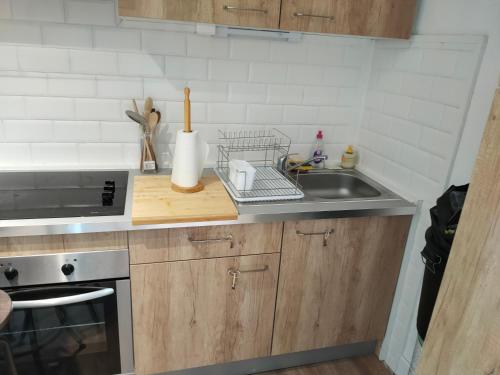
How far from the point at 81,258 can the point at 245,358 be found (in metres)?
0.88

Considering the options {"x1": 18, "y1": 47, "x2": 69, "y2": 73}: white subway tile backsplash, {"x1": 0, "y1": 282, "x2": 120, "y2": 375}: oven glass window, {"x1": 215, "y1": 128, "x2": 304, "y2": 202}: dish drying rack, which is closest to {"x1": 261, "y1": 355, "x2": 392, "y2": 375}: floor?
{"x1": 0, "y1": 282, "x2": 120, "y2": 375}: oven glass window

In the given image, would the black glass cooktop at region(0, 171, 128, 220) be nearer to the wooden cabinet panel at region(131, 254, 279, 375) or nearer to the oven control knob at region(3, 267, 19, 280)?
Result: the oven control knob at region(3, 267, 19, 280)

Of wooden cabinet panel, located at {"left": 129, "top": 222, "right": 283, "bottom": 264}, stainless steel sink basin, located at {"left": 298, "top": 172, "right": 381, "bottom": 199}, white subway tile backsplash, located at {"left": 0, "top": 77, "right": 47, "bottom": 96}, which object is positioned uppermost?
white subway tile backsplash, located at {"left": 0, "top": 77, "right": 47, "bottom": 96}

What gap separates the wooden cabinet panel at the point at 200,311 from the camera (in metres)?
1.54

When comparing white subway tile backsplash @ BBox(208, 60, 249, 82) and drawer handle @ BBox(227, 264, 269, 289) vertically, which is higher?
white subway tile backsplash @ BBox(208, 60, 249, 82)

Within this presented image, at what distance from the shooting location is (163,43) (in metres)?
1.75

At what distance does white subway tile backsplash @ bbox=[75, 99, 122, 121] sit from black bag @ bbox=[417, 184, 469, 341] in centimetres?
139

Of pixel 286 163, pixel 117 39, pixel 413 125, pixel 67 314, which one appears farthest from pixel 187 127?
pixel 413 125

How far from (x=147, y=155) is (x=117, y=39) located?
515 millimetres

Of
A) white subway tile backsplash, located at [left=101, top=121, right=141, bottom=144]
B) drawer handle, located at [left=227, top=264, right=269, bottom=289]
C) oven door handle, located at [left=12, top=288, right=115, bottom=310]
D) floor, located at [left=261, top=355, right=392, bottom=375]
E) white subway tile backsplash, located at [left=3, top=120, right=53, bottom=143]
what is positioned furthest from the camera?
floor, located at [left=261, top=355, right=392, bottom=375]

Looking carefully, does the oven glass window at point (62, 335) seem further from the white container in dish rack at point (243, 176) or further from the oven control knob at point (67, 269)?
the white container in dish rack at point (243, 176)

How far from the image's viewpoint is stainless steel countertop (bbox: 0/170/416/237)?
1306mm

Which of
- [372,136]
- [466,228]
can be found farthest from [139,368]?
[372,136]

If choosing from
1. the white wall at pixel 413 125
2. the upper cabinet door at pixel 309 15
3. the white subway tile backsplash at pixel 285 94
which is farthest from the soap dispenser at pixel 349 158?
the upper cabinet door at pixel 309 15
